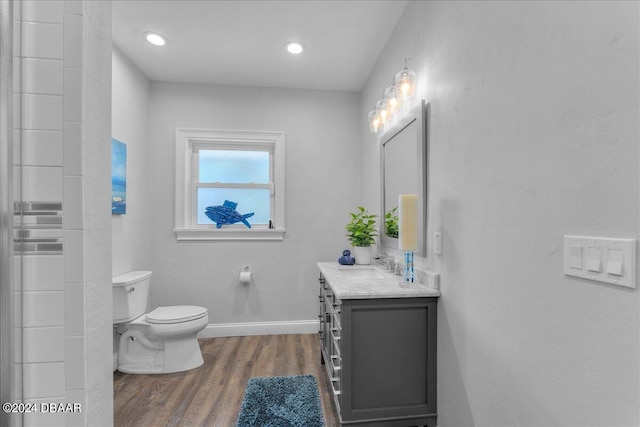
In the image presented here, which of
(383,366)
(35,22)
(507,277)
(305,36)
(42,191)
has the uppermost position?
(305,36)

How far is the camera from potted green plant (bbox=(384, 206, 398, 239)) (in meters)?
2.21

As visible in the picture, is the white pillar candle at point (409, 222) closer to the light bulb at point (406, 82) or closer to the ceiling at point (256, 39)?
the light bulb at point (406, 82)

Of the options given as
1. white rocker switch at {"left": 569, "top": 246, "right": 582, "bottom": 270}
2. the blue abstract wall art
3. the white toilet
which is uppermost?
the blue abstract wall art

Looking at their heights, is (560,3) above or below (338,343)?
above

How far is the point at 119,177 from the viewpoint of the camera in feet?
8.11

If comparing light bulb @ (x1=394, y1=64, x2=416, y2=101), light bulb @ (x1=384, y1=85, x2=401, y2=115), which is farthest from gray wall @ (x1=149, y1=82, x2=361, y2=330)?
light bulb @ (x1=394, y1=64, x2=416, y2=101)

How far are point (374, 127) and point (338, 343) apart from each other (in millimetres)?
1545

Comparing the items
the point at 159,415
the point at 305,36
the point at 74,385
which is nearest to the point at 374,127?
the point at 305,36

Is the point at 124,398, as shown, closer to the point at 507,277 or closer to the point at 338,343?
the point at 338,343

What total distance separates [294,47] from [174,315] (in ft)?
7.57

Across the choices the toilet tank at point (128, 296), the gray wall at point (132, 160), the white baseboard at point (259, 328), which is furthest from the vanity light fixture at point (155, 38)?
the white baseboard at point (259, 328)

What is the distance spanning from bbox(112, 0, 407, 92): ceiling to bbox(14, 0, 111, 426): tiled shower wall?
60.3 inches

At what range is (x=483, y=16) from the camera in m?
1.25

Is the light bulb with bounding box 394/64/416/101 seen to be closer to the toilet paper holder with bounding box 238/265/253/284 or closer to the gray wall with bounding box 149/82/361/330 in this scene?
the gray wall with bounding box 149/82/361/330
